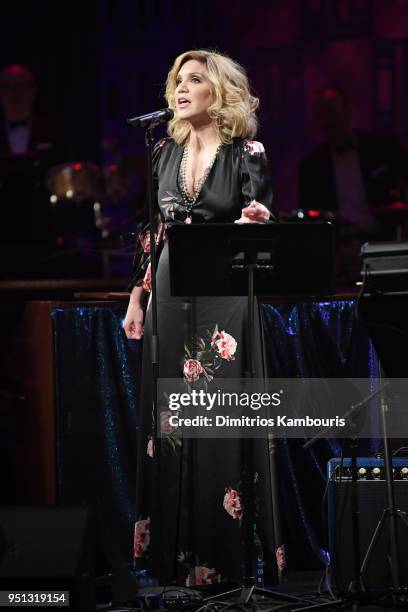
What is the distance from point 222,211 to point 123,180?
13.8 ft

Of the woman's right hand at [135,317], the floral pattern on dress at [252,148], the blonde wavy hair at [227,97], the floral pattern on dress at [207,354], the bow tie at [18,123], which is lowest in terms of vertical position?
the floral pattern on dress at [207,354]

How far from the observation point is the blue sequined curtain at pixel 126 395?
4520 mm

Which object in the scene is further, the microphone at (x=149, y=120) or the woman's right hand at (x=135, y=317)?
the woman's right hand at (x=135, y=317)

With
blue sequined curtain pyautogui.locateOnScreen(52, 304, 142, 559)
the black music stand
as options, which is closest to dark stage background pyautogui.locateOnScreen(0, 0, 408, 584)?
blue sequined curtain pyautogui.locateOnScreen(52, 304, 142, 559)

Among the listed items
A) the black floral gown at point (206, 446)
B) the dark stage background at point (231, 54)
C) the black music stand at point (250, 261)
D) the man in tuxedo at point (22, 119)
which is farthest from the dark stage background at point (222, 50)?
the black music stand at point (250, 261)

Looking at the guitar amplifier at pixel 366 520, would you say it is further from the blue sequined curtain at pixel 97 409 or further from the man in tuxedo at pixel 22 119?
the man in tuxedo at pixel 22 119

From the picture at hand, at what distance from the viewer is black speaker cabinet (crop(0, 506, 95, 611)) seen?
10.2 feet

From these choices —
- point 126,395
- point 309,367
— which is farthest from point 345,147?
point 126,395

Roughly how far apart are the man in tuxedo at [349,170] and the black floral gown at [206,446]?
420 centimetres

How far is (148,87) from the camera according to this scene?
8312 mm

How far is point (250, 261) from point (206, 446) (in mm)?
799

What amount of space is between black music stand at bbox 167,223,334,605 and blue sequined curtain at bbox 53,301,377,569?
108 cm

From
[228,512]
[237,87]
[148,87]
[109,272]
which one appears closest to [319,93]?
[148,87]

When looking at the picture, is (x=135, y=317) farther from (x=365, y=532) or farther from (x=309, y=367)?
(x=365, y=532)
